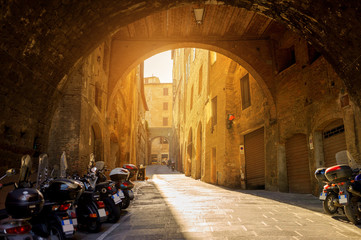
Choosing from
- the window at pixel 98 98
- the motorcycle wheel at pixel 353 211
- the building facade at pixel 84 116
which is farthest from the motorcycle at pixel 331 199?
the window at pixel 98 98

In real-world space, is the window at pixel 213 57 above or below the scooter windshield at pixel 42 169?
above

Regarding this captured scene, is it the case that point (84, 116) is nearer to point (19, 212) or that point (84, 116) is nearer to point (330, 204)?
point (19, 212)

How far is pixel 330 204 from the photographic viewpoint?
5.64 meters

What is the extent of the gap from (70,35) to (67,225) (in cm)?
348

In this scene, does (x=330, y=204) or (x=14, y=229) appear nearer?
(x=14, y=229)

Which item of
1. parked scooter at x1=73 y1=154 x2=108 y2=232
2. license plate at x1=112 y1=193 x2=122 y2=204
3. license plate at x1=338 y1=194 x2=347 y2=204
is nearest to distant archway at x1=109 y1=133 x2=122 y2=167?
Answer: license plate at x1=112 y1=193 x2=122 y2=204

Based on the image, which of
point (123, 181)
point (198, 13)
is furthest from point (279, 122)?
point (123, 181)

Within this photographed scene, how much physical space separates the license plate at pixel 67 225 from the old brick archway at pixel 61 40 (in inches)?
77.9

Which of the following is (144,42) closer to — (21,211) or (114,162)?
(114,162)

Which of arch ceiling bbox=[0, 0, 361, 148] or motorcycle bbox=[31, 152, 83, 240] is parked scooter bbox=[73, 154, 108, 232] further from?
arch ceiling bbox=[0, 0, 361, 148]

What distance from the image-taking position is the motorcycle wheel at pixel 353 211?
4.82 meters

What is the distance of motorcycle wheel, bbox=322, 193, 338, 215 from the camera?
5582mm

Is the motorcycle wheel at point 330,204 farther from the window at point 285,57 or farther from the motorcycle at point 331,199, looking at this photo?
the window at point 285,57

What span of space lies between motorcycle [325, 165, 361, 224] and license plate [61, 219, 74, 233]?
427 centimetres
